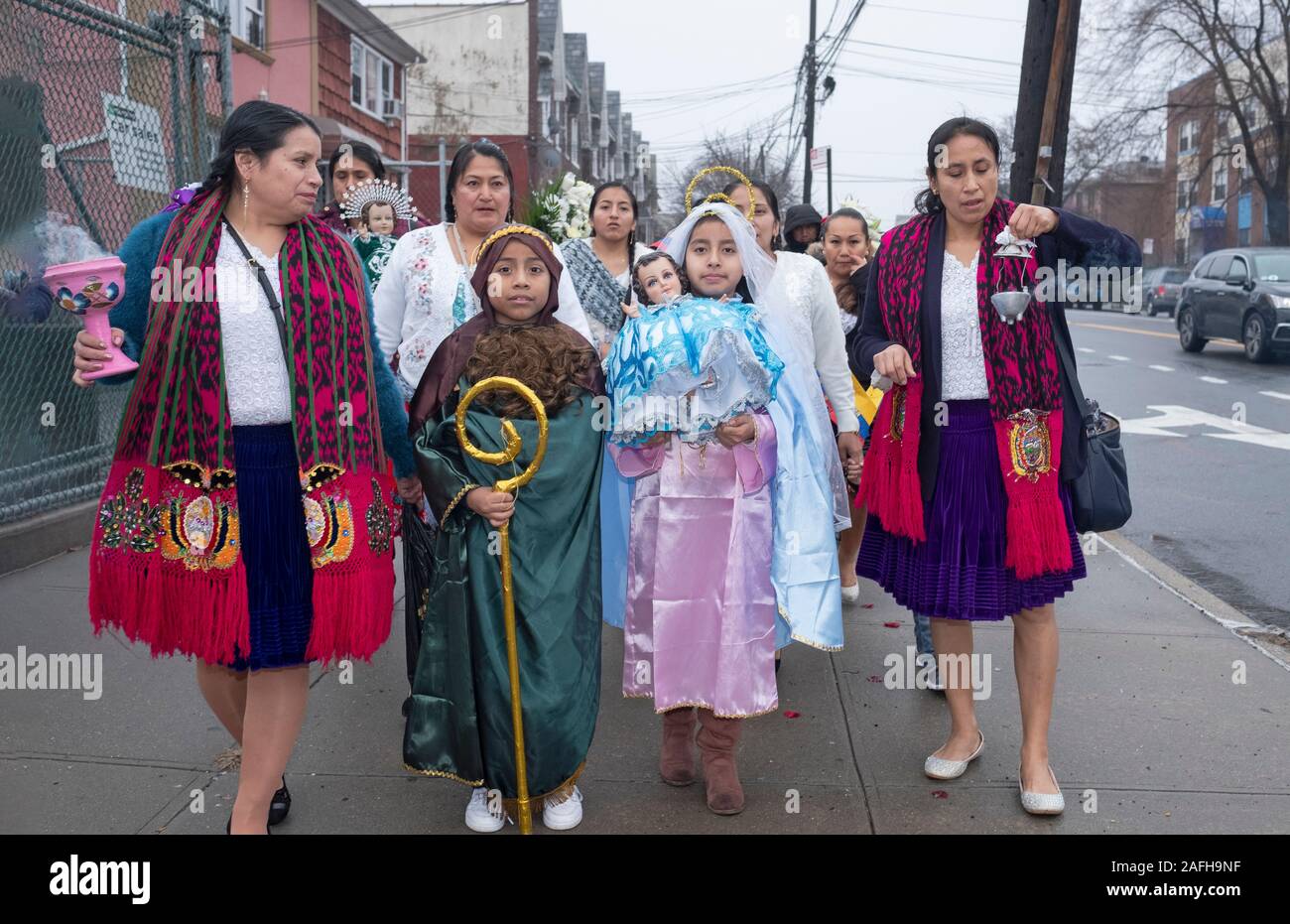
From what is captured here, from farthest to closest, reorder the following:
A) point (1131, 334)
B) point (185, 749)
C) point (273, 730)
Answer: point (1131, 334), point (185, 749), point (273, 730)

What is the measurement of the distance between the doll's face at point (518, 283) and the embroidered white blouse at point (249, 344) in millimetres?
641

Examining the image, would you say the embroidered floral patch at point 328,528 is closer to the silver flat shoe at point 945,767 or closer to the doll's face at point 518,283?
the doll's face at point 518,283

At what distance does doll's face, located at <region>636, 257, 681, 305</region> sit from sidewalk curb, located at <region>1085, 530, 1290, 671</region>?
118 inches

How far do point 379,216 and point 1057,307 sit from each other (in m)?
2.74

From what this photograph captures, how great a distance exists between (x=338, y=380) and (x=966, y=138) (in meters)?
1.93

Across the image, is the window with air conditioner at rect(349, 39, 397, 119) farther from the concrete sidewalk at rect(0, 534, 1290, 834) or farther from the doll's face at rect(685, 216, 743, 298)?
the doll's face at rect(685, 216, 743, 298)

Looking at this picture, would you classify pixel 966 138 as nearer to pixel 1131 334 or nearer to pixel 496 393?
pixel 496 393

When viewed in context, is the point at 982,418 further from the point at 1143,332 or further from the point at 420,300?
the point at 1143,332

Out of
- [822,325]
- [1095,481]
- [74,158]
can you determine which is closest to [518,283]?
[822,325]

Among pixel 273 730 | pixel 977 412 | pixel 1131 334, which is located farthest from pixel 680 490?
pixel 1131 334

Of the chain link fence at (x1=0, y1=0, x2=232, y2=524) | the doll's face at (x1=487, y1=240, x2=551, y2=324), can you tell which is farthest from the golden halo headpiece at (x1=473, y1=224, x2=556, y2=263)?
the chain link fence at (x1=0, y1=0, x2=232, y2=524)

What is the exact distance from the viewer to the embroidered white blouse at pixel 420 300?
151 inches

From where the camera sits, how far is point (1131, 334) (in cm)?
2398
